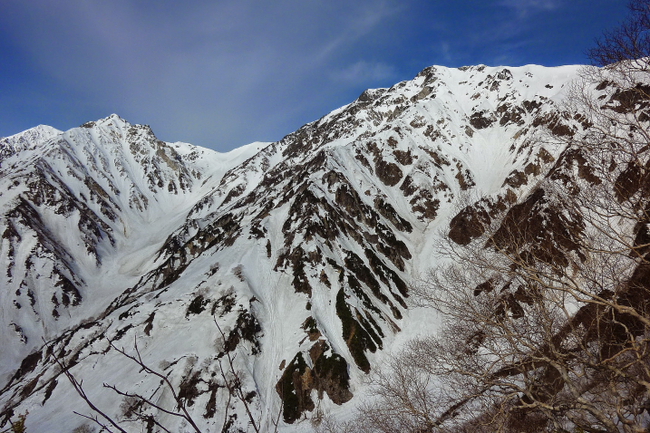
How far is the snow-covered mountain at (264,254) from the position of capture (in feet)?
146

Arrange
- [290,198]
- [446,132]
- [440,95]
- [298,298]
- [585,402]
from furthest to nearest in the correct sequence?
[440,95]
[446,132]
[290,198]
[298,298]
[585,402]

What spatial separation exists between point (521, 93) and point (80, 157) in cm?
20799

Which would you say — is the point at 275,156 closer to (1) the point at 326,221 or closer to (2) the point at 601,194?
(1) the point at 326,221

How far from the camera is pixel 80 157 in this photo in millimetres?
174625

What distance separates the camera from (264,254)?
66.8 meters

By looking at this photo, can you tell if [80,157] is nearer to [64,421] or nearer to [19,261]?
[19,261]

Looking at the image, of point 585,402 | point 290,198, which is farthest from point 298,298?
point 585,402

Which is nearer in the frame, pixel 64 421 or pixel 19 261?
pixel 64 421

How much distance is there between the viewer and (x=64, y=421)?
38094mm

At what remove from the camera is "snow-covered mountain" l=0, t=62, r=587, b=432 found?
146 feet

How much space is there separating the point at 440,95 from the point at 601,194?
150 meters

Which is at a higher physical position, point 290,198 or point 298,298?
point 290,198

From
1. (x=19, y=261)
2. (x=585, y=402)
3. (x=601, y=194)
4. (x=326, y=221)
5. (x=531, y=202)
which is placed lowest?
(x=531, y=202)

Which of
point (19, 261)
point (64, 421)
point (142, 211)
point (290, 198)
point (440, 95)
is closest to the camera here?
point (64, 421)
